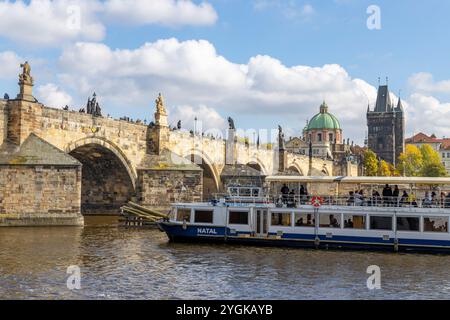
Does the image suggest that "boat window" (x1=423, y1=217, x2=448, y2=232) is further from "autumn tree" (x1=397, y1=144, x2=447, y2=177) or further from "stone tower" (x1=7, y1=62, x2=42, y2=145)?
"autumn tree" (x1=397, y1=144, x2=447, y2=177)

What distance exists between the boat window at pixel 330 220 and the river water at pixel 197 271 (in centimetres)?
163

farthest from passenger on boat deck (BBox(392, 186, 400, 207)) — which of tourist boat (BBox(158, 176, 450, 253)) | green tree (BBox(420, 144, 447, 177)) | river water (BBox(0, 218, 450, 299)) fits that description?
green tree (BBox(420, 144, 447, 177))

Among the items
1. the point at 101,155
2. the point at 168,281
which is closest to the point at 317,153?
the point at 101,155

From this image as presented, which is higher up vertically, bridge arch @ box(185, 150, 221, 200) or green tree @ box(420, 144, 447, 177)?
green tree @ box(420, 144, 447, 177)

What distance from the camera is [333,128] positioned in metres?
138

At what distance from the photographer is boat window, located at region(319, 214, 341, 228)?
26203 millimetres

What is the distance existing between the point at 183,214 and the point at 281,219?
4.74 meters

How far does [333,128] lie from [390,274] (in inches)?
4738

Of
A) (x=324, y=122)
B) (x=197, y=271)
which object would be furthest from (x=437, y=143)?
(x=197, y=271)

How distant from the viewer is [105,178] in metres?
45.6

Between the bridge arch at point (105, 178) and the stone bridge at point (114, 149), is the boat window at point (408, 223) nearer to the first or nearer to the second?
the stone bridge at point (114, 149)

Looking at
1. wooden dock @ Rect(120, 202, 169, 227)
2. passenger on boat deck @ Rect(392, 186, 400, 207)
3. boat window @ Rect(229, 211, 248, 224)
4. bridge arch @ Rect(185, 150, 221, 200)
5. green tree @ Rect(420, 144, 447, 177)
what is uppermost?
green tree @ Rect(420, 144, 447, 177)

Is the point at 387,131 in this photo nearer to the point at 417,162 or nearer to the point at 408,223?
the point at 417,162
